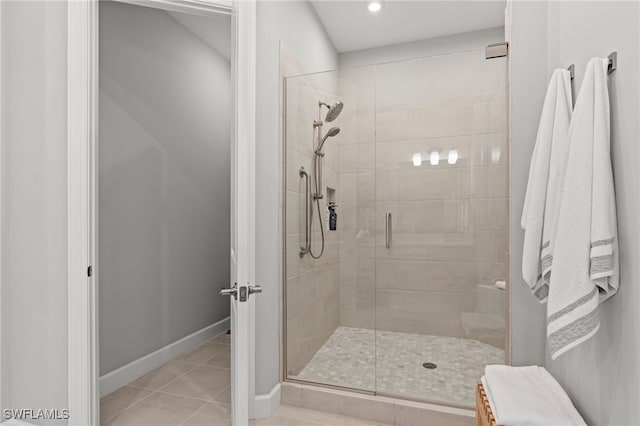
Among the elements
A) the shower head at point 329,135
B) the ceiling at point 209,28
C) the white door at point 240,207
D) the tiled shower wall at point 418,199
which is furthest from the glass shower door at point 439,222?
the ceiling at point 209,28

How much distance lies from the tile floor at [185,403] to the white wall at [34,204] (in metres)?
0.44

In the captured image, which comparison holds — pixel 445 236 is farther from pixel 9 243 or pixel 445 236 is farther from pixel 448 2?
pixel 9 243

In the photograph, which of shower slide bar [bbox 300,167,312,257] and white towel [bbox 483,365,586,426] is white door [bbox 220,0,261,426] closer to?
shower slide bar [bbox 300,167,312,257]

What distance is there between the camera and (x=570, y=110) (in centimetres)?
137

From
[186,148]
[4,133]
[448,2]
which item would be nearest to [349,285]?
[186,148]

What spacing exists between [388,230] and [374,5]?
1.80 m

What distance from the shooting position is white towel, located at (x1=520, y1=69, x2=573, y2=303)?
1.34 meters

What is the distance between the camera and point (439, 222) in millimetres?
2254

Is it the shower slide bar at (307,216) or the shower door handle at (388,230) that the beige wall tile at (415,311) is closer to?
the shower door handle at (388,230)

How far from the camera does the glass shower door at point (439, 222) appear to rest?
204 centimetres

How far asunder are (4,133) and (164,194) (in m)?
1.15

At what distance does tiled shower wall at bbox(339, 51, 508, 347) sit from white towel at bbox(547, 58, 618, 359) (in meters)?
0.92

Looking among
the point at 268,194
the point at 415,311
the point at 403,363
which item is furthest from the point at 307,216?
the point at 403,363

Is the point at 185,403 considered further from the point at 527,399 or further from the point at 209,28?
the point at 209,28
